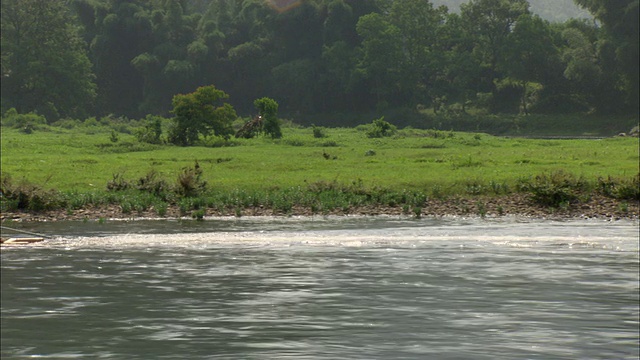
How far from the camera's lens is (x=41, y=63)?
94812 millimetres

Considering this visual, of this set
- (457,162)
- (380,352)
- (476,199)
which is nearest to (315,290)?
(380,352)

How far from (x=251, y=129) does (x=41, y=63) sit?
37.9 meters

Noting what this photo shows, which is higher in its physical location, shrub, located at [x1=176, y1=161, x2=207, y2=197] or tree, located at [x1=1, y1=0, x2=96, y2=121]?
tree, located at [x1=1, y1=0, x2=96, y2=121]

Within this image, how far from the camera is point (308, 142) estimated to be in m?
61.1

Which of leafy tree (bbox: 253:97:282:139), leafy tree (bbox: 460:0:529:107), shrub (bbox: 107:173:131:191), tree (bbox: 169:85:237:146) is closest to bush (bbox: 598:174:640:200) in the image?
shrub (bbox: 107:173:131:191)

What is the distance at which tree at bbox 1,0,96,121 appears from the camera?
95.2 metres

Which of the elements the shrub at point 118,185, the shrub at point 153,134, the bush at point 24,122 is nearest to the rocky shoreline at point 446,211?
the shrub at point 118,185

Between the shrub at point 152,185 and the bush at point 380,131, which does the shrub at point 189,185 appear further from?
the bush at point 380,131

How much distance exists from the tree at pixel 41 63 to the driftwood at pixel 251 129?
3468cm

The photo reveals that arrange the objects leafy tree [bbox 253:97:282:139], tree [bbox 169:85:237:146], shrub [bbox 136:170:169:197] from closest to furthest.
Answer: shrub [bbox 136:170:169:197] → tree [bbox 169:85:237:146] → leafy tree [bbox 253:97:282:139]

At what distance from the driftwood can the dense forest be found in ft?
113

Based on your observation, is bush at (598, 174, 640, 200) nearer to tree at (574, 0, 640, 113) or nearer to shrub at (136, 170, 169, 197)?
shrub at (136, 170, 169, 197)

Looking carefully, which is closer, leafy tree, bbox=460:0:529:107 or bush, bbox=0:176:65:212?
bush, bbox=0:176:65:212

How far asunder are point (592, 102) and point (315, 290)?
271 feet
